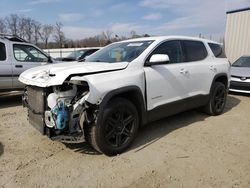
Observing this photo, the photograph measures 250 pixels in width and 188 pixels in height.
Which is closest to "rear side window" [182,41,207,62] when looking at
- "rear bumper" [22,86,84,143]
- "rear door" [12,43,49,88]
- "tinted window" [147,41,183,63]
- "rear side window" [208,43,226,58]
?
"tinted window" [147,41,183,63]

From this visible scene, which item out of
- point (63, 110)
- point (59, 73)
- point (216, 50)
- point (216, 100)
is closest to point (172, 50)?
point (216, 50)

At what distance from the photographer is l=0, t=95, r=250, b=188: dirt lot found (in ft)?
10.8

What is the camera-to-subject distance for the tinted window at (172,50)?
185 inches

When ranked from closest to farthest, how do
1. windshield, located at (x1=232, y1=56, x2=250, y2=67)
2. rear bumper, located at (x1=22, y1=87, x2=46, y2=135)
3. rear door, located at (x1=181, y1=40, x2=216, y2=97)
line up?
rear bumper, located at (x1=22, y1=87, x2=46, y2=135)
rear door, located at (x1=181, y1=40, x2=216, y2=97)
windshield, located at (x1=232, y1=56, x2=250, y2=67)

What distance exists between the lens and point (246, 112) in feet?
21.5

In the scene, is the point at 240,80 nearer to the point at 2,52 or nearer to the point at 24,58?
the point at 24,58

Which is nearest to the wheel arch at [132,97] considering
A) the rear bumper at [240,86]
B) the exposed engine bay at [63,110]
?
the exposed engine bay at [63,110]

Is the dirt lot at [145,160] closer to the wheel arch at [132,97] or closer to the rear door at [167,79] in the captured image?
the wheel arch at [132,97]

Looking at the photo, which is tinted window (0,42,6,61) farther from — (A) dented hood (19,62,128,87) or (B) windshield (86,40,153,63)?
(A) dented hood (19,62,128,87)

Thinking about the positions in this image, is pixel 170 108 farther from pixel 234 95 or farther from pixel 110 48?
pixel 234 95

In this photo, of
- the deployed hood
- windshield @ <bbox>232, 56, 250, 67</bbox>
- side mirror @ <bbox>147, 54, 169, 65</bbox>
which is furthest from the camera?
windshield @ <bbox>232, 56, 250, 67</bbox>

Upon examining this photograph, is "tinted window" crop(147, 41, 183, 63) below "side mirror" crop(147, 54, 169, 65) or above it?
above

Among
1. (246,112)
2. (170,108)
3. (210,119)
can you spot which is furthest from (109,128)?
(246,112)

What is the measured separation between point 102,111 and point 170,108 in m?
1.64
